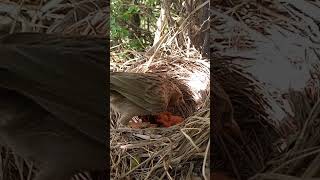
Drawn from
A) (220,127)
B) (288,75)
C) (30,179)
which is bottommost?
(30,179)

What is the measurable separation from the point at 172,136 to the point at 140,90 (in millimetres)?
152

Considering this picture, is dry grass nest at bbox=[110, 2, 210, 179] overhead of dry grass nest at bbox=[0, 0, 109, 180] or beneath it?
beneath

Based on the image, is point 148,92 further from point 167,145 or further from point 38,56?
point 38,56

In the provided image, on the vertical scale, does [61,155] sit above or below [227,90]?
below

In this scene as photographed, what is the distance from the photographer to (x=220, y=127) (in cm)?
92

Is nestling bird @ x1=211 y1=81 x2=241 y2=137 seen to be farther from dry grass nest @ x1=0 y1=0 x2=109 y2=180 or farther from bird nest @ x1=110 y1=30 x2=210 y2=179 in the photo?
dry grass nest @ x1=0 y1=0 x2=109 y2=180

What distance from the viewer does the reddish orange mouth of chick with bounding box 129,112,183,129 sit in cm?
114

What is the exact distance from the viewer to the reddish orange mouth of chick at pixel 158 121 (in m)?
1.14

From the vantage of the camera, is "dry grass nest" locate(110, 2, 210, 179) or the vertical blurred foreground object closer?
the vertical blurred foreground object

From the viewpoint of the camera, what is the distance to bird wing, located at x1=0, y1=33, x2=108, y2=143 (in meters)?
0.93

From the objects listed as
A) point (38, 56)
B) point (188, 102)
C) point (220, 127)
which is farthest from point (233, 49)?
point (38, 56)

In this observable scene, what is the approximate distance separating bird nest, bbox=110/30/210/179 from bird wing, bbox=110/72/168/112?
0.03 meters

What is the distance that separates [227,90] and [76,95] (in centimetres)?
34

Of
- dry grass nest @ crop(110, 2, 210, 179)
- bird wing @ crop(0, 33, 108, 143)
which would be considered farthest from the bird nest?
bird wing @ crop(0, 33, 108, 143)
